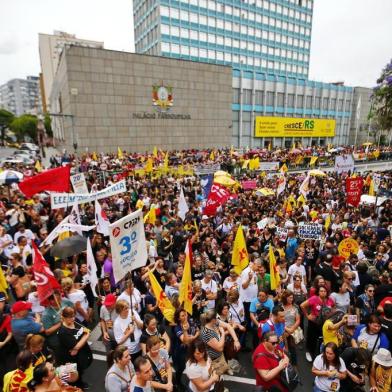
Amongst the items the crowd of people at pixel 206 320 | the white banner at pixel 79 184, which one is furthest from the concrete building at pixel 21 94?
the crowd of people at pixel 206 320

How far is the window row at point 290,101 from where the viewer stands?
159 feet

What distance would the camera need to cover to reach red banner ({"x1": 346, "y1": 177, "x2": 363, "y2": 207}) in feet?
36.4

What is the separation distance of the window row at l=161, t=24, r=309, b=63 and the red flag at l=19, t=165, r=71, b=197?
48970 millimetres

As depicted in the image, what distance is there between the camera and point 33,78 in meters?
190

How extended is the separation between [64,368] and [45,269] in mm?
1596

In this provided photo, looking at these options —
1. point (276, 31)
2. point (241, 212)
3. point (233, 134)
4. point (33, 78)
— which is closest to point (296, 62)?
point (276, 31)

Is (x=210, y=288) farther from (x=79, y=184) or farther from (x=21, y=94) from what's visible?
(x=21, y=94)

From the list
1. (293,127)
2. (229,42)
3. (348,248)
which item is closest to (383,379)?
(348,248)

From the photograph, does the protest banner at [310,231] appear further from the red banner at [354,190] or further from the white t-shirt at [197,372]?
the white t-shirt at [197,372]

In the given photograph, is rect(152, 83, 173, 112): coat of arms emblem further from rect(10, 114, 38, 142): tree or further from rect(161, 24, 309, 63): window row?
rect(10, 114, 38, 142): tree

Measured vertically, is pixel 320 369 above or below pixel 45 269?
below

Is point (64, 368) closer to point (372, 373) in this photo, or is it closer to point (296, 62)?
point (372, 373)

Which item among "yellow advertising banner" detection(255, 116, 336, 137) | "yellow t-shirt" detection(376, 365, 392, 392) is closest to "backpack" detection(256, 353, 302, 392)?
"yellow t-shirt" detection(376, 365, 392, 392)

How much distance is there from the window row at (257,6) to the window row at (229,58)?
7.43 meters
